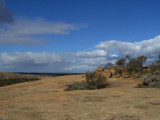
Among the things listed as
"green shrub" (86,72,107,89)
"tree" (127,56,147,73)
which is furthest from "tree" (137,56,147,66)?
"green shrub" (86,72,107,89)

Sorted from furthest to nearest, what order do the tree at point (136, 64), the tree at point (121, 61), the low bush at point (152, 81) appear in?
the tree at point (121, 61)
the tree at point (136, 64)
the low bush at point (152, 81)

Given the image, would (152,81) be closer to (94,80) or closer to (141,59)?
(94,80)

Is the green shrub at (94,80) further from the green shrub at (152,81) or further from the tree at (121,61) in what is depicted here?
the tree at (121,61)

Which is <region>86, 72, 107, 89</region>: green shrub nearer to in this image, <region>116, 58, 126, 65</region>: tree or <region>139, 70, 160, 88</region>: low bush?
<region>139, 70, 160, 88</region>: low bush

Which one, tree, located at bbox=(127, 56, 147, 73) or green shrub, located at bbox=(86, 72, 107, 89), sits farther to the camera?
tree, located at bbox=(127, 56, 147, 73)

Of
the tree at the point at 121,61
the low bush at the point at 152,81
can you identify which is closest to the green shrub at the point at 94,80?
the low bush at the point at 152,81

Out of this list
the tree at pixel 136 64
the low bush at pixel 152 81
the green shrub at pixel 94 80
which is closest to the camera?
the low bush at pixel 152 81

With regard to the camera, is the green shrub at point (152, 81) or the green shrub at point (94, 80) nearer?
the green shrub at point (152, 81)

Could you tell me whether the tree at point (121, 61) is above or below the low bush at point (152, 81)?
above

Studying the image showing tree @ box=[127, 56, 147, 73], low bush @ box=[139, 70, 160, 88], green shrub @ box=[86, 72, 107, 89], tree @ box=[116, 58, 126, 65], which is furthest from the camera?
tree @ box=[116, 58, 126, 65]

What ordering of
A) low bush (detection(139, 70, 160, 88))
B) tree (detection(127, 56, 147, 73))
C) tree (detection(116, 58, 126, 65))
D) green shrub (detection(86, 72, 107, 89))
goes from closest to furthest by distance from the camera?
1. low bush (detection(139, 70, 160, 88))
2. green shrub (detection(86, 72, 107, 89))
3. tree (detection(127, 56, 147, 73))
4. tree (detection(116, 58, 126, 65))

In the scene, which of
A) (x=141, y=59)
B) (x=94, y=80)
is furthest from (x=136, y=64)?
(x=94, y=80)

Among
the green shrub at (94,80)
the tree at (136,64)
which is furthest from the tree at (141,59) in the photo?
the green shrub at (94,80)

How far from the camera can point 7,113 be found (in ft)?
22.3
